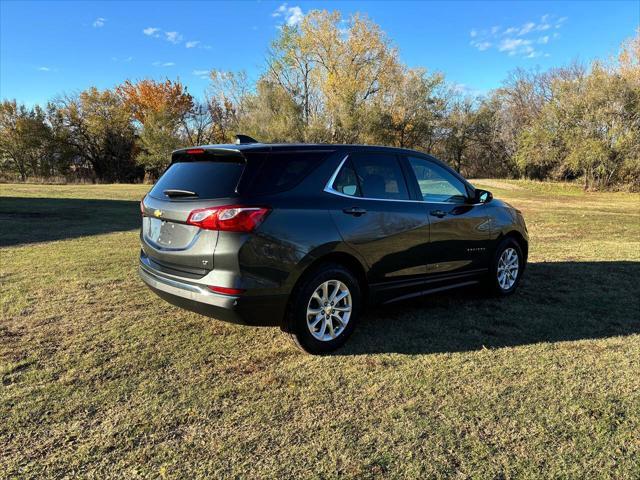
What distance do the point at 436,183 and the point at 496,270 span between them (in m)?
1.38

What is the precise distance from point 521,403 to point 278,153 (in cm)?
256

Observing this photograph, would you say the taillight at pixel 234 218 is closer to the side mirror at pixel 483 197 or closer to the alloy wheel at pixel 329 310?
the alloy wheel at pixel 329 310

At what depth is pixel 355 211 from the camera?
3.97 metres

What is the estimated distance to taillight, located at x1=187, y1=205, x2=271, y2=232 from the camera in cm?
334

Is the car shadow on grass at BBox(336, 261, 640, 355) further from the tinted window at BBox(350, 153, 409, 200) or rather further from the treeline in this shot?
the treeline

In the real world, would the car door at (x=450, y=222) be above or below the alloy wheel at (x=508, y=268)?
above

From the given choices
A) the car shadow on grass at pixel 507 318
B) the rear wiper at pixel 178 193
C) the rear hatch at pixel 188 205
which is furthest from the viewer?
the car shadow on grass at pixel 507 318

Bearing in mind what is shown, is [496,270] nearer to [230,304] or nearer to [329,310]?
[329,310]

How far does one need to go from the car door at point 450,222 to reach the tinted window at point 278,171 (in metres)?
1.31

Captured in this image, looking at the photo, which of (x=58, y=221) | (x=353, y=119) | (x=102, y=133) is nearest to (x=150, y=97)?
(x=102, y=133)

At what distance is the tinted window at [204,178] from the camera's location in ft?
11.5

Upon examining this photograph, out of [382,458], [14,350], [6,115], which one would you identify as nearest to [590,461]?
[382,458]

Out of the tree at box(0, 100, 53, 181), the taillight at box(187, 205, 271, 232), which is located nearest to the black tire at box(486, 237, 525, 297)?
the taillight at box(187, 205, 271, 232)

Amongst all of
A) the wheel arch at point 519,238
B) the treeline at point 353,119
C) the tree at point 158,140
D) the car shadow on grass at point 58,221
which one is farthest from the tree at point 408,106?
the wheel arch at point 519,238
